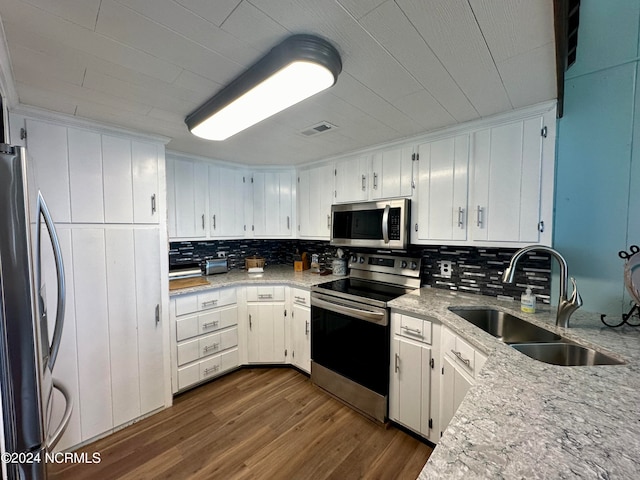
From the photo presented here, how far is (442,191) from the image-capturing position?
6.66 ft

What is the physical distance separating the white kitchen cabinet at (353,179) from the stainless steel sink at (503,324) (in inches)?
51.0

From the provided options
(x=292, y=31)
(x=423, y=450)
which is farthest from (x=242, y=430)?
(x=292, y=31)

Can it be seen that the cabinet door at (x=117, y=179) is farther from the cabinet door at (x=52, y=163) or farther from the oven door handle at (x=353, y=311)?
the oven door handle at (x=353, y=311)

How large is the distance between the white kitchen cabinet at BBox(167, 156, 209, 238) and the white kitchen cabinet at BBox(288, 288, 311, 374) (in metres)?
1.22

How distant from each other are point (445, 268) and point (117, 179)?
2.68 metres

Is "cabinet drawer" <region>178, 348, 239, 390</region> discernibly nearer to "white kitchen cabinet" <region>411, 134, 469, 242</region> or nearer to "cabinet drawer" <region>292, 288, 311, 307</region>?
"cabinet drawer" <region>292, 288, 311, 307</region>

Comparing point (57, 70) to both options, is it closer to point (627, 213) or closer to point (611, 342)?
point (611, 342)

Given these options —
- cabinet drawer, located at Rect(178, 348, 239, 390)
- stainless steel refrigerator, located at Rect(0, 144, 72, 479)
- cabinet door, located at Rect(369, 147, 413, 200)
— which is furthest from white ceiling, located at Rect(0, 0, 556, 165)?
cabinet drawer, located at Rect(178, 348, 239, 390)

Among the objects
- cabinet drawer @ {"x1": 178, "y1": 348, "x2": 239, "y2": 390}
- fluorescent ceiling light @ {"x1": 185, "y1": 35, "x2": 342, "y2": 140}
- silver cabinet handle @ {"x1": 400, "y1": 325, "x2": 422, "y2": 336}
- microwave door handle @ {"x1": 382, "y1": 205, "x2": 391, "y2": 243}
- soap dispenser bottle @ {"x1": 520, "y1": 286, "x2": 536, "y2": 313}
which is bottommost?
cabinet drawer @ {"x1": 178, "y1": 348, "x2": 239, "y2": 390}

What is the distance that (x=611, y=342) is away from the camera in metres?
1.17

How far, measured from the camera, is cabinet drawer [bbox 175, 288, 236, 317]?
230cm

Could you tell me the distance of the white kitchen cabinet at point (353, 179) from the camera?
8.15 ft

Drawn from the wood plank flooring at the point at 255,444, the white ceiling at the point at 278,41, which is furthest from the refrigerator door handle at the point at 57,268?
the wood plank flooring at the point at 255,444

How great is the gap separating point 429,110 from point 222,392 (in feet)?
9.20
